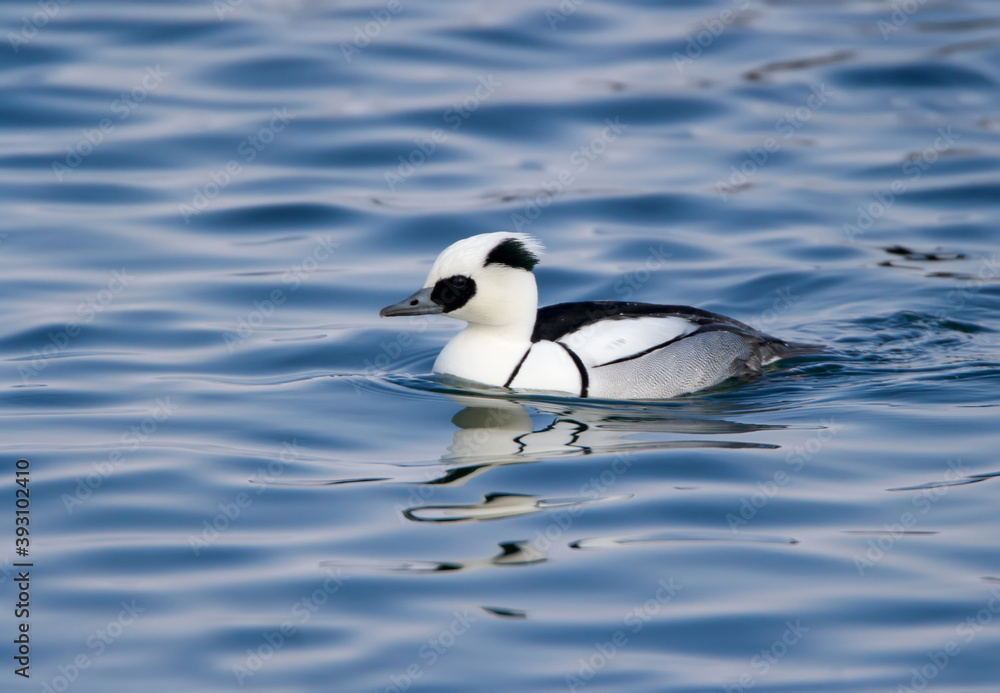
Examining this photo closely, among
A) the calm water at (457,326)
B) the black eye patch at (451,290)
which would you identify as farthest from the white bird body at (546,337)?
the calm water at (457,326)

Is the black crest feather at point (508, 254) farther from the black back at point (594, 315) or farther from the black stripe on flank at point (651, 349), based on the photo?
the black stripe on flank at point (651, 349)

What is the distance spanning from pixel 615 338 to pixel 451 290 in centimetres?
125

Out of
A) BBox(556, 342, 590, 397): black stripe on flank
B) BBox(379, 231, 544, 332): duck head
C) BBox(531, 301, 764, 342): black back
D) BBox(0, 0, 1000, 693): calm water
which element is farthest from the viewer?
BBox(531, 301, 764, 342): black back

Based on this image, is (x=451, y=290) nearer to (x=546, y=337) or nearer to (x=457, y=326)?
(x=546, y=337)

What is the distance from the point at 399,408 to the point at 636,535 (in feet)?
9.09

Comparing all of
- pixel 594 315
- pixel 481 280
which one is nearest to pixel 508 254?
pixel 481 280

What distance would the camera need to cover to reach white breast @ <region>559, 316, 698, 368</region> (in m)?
9.74

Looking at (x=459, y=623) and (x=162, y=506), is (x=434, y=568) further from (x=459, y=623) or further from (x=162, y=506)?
(x=162, y=506)

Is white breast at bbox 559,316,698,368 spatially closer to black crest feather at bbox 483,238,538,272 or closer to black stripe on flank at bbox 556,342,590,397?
black stripe on flank at bbox 556,342,590,397

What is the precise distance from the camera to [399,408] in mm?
9594

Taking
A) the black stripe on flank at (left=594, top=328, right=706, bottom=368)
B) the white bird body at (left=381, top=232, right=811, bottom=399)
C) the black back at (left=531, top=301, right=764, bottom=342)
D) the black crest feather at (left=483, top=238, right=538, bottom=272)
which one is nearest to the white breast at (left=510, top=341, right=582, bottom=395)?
the white bird body at (left=381, top=232, right=811, bottom=399)

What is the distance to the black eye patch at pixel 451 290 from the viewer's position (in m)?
9.53

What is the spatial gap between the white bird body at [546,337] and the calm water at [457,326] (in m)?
0.23

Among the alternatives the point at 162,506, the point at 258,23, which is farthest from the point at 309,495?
the point at 258,23
